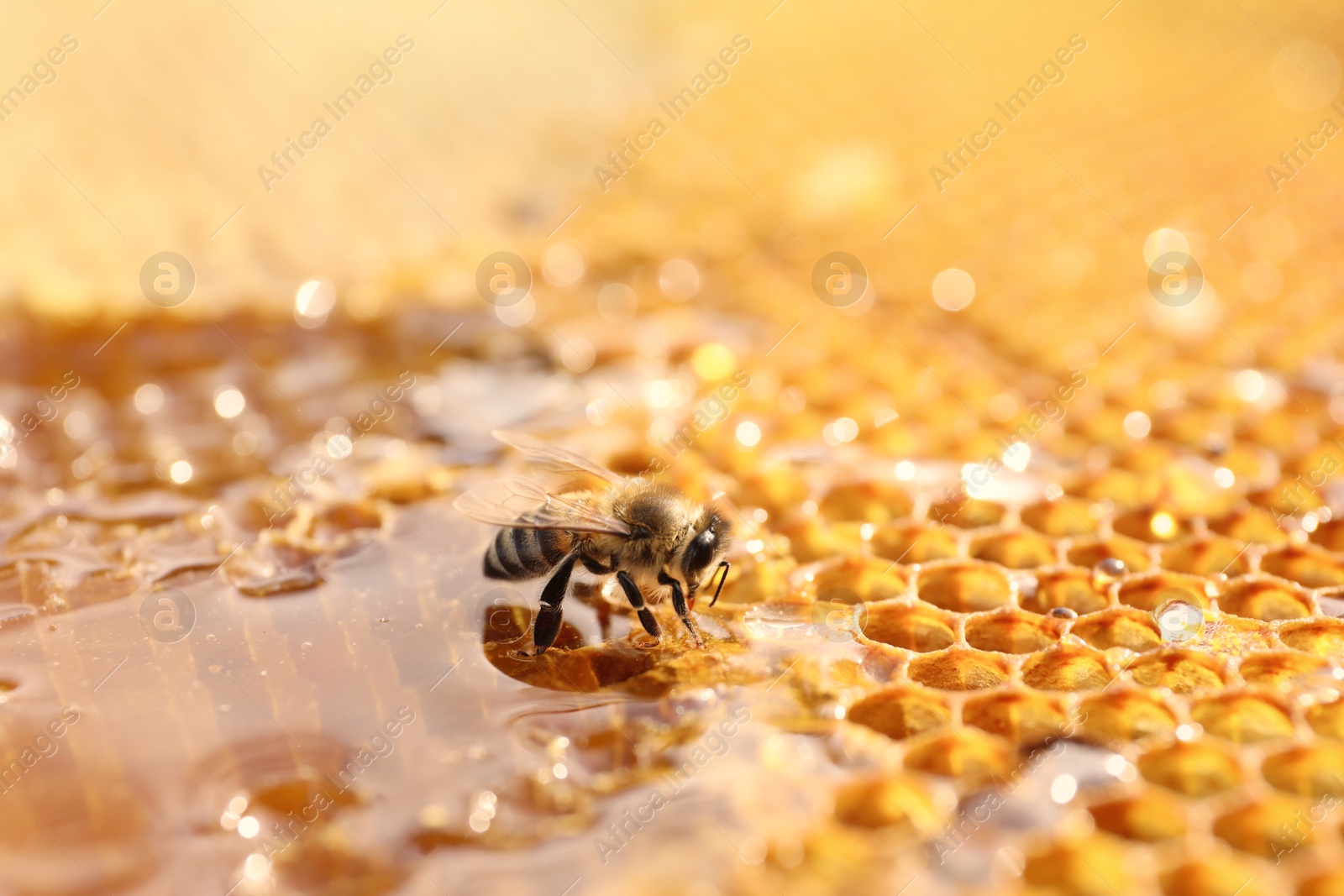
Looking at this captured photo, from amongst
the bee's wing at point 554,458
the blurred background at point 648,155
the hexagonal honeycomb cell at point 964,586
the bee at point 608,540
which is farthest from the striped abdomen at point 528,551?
the blurred background at point 648,155

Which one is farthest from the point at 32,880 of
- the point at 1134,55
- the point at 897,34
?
the point at 1134,55

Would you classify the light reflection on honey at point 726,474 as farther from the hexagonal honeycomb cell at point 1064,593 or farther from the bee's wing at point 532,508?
the bee's wing at point 532,508

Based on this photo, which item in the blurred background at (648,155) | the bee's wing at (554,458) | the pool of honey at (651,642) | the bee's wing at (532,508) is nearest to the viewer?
the pool of honey at (651,642)

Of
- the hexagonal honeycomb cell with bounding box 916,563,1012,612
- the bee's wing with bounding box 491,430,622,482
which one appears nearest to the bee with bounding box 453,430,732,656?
the bee's wing with bounding box 491,430,622,482

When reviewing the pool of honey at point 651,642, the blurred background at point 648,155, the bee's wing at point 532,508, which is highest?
the blurred background at point 648,155

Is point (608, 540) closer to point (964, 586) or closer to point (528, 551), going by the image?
point (528, 551)

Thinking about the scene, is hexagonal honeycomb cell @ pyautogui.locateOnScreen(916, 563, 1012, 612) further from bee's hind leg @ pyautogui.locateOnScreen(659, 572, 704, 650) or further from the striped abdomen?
the striped abdomen

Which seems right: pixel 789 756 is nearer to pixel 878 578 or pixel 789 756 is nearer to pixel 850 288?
pixel 878 578

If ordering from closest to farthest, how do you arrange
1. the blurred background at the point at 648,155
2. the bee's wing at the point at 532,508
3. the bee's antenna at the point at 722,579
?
the bee's wing at the point at 532,508 < the bee's antenna at the point at 722,579 < the blurred background at the point at 648,155
